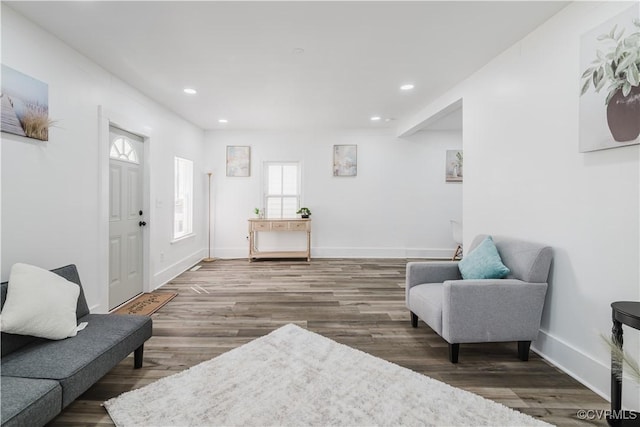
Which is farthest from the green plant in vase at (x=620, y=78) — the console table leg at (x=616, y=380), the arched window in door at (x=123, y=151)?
the arched window in door at (x=123, y=151)

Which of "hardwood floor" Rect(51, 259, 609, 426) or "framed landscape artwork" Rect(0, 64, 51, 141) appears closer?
"hardwood floor" Rect(51, 259, 609, 426)

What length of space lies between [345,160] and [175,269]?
12.0ft

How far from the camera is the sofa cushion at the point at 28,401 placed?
1181mm

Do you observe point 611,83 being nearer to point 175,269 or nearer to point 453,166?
point 453,166

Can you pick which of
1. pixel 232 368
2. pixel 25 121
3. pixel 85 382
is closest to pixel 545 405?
pixel 232 368

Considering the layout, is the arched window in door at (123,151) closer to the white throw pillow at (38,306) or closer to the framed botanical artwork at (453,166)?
the white throw pillow at (38,306)

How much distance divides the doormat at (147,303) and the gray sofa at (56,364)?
1203mm

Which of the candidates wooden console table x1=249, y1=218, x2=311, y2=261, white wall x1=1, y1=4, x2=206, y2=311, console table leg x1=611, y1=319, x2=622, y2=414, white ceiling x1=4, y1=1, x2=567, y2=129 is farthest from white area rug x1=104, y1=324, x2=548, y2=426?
wooden console table x1=249, y1=218, x2=311, y2=261

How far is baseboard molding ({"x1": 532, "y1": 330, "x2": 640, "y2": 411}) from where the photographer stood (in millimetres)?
1667

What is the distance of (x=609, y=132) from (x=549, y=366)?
1.65m

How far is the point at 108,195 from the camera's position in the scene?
305 cm

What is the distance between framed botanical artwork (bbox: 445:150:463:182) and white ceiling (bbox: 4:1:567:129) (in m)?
2.40

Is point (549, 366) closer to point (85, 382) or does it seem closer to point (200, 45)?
point (85, 382)

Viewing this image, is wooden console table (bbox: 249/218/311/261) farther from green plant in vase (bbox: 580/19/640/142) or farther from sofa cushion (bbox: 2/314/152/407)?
green plant in vase (bbox: 580/19/640/142)
